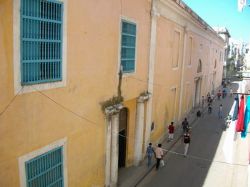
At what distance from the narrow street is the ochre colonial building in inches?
61.5

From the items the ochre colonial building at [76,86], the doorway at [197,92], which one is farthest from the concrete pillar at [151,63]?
the doorway at [197,92]

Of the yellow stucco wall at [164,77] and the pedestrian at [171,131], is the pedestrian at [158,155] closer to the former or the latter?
the yellow stucco wall at [164,77]

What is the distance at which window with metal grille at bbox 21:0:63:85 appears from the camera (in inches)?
249

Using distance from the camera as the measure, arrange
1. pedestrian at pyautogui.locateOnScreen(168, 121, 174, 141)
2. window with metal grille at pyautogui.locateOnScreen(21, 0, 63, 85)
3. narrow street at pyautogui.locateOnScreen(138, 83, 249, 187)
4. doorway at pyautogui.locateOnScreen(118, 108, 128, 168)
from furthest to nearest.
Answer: pedestrian at pyautogui.locateOnScreen(168, 121, 174, 141) → doorway at pyautogui.locateOnScreen(118, 108, 128, 168) → narrow street at pyautogui.locateOnScreen(138, 83, 249, 187) → window with metal grille at pyautogui.locateOnScreen(21, 0, 63, 85)

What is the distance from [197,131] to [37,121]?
50.0ft

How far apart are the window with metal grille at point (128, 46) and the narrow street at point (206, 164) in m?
4.75

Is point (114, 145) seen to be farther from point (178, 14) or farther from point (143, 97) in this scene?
point (178, 14)

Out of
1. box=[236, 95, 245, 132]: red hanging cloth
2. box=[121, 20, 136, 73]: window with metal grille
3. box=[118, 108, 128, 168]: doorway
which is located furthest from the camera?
box=[118, 108, 128, 168]: doorway

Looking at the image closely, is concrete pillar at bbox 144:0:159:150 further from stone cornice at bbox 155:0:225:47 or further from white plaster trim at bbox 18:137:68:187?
white plaster trim at bbox 18:137:68:187

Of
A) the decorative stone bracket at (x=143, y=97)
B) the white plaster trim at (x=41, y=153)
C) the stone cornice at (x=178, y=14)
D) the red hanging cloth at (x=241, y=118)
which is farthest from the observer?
the stone cornice at (x=178, y=14)

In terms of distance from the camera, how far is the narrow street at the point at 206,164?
40.8 feet

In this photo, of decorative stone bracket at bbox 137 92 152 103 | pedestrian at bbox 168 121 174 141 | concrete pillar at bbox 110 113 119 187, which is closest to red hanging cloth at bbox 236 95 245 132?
decorative stone bracket at bbox 137 92 152 103

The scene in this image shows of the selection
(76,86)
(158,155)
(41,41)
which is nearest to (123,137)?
(158,155)

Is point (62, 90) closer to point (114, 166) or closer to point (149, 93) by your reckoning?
point (114, 166)
